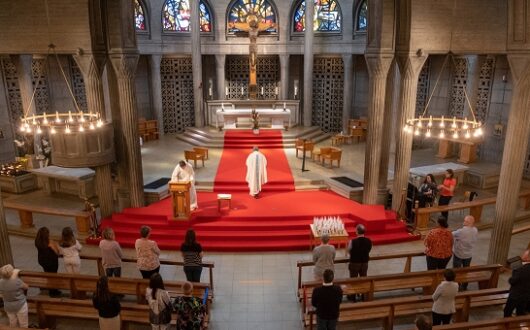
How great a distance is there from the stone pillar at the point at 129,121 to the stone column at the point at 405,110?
7506 millimetres

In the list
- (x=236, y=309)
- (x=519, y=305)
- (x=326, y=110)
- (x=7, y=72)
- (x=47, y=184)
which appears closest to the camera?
(x=519, y=305)

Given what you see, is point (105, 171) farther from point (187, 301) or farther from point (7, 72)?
point (7, 72)

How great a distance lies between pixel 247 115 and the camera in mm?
19922

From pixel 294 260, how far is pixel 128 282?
4160 millimetres

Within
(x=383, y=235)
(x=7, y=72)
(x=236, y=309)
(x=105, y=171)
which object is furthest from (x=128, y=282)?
(x=7, y=72)

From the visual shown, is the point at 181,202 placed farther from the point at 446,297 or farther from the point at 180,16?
the point at 180,16

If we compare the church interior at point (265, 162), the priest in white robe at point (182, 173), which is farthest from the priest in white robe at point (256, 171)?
the priest in white robe at point (182, 173)

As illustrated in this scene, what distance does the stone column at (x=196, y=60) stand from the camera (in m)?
20.7

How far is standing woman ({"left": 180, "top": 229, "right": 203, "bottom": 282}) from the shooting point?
767 cm

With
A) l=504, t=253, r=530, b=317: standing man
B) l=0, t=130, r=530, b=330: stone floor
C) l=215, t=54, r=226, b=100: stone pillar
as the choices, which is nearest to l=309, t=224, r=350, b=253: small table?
l=0, t=130, r=530, b=330: stone floor

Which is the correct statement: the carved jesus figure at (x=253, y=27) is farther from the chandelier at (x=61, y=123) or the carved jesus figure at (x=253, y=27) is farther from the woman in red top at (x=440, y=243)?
the woman in red top at (x=440, y=243)

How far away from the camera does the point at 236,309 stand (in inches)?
324

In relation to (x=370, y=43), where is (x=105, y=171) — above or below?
below

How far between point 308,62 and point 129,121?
11822 millimetres
